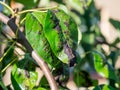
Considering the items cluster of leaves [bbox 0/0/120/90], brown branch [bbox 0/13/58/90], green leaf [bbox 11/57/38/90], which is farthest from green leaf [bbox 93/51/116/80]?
brown branch [bbox 0/13/58/90]

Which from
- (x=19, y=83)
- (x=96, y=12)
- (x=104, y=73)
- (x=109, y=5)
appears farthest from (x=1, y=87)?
(x=109, y=5)

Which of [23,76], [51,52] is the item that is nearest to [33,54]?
[51,52]

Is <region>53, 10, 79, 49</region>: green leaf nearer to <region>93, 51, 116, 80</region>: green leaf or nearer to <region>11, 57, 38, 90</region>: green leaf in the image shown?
<region>11, 57, 38, 90</region>: green leaf

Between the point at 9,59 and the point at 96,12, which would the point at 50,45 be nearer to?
the point at 9,59

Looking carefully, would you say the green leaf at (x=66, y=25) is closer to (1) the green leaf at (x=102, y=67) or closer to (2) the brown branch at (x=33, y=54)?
(2) the brown branch at (x=33, y=54)

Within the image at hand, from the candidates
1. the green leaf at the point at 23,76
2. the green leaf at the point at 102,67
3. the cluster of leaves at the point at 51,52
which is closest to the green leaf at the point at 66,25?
the cluster of leaves at the point at 51,52

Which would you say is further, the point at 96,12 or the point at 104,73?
the point at 96,12
